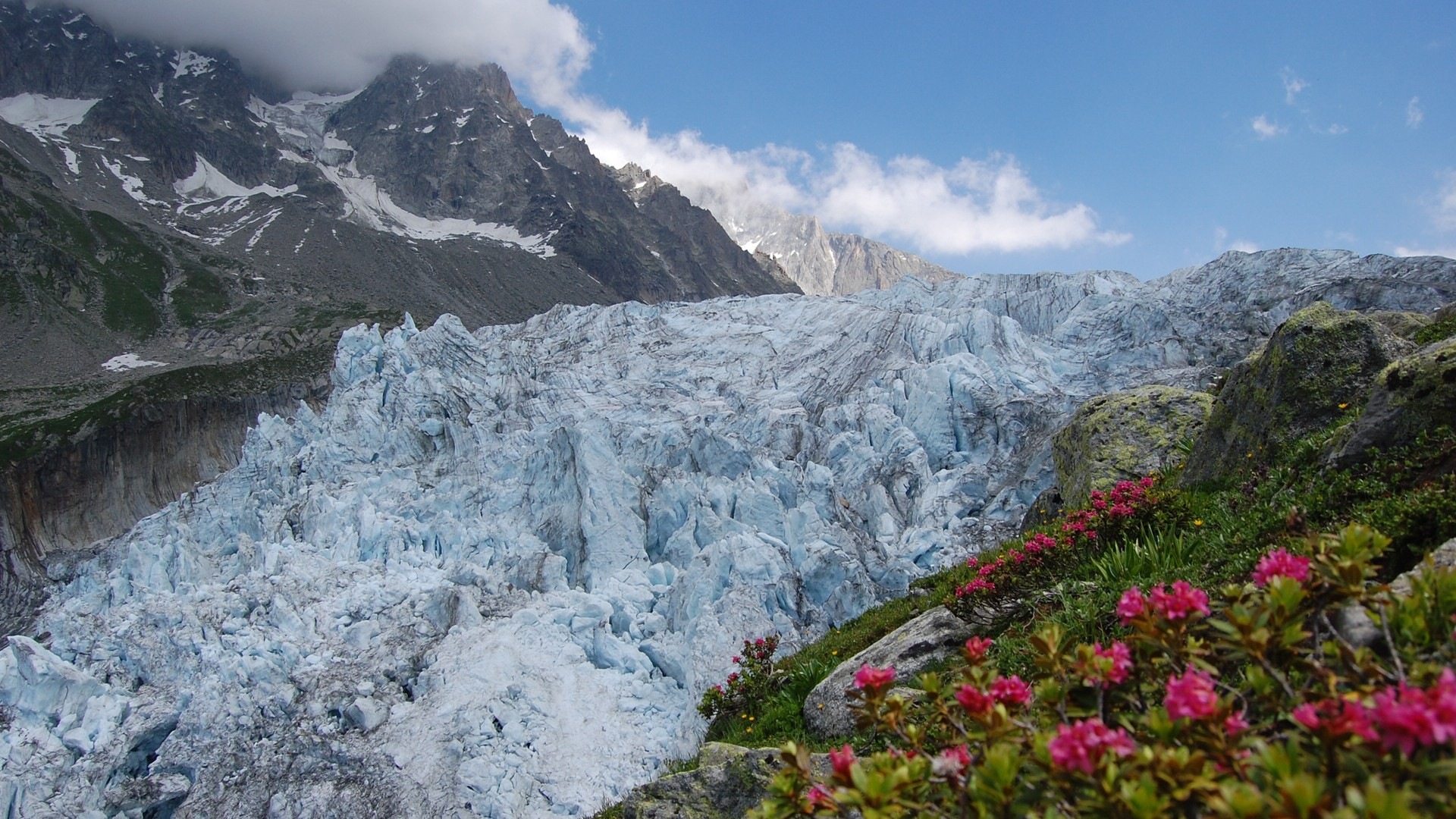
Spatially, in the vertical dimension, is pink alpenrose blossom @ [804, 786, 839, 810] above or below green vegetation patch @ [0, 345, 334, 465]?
below

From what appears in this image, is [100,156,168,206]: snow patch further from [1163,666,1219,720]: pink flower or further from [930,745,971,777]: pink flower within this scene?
[1163,666,1219,720]: pink flower

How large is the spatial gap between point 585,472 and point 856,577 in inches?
550

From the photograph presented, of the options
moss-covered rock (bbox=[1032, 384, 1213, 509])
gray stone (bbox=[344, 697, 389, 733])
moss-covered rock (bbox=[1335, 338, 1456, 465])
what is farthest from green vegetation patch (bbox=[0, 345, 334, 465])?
moss-covered rock (bbox=[1335, 338, 1456, 465])

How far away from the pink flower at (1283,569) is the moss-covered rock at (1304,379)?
20.0ft

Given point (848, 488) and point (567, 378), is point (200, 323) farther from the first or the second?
point (848, 488)

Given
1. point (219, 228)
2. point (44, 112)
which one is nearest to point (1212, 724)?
point (219, 228)

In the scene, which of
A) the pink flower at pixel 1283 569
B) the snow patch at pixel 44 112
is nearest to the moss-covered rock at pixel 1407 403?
the pink flower at pixel 1283 569

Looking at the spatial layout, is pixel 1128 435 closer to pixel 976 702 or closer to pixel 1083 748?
pixel 976 702

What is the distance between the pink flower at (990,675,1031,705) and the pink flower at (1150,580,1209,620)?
67cm

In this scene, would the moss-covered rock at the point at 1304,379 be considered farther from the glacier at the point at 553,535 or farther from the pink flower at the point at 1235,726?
the glacier at the point at 553,535

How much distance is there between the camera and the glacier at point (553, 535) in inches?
787

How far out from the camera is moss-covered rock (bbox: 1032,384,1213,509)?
13258mm

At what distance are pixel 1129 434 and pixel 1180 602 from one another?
1278cm

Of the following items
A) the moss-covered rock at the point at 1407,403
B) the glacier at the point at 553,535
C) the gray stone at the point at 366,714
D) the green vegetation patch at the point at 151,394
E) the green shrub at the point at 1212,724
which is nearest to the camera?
the green shrub at the point at 1212,724
